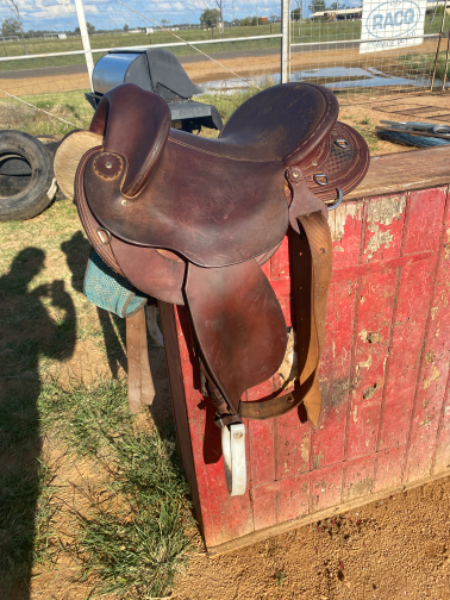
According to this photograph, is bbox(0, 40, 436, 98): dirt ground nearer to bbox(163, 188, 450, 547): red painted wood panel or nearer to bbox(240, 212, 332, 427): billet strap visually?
bbox(163, 188, 450, 547): red painted wood panel

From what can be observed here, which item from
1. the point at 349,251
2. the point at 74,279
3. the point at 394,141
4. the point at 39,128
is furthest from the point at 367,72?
the point at 349,251

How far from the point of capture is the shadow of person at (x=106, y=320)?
8.99ft

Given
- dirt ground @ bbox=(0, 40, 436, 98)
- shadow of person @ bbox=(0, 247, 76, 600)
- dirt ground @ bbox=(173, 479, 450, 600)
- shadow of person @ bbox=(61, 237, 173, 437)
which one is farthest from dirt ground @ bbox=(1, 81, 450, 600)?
dirt ground @ bbox=(0, 40, 436, 98)

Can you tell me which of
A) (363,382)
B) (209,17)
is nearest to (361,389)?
(363,382)

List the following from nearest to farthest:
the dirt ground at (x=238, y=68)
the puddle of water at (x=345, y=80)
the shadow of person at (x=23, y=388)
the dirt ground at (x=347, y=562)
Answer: the dirt ground at (x=347, y=562) → the shadow of person at (x=23, y=388) → the puddle of water at (x=345, y=80) → the dirt ground at (x=238, y=68)

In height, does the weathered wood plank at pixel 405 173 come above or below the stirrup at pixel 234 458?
above

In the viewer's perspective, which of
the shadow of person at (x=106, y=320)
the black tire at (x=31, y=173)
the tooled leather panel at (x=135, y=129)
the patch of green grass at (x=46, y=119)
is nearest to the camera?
the tooled leather panel at (x=135, y=129)

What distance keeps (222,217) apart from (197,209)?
6 centimetres

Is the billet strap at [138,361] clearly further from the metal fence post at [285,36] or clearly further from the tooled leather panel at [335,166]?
the metal fence post at [285,36]

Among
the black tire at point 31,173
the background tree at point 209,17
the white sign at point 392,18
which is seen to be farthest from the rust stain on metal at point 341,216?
the white sign at point 392,18

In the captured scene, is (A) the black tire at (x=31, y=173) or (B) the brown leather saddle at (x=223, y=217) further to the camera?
(A) the black tire at (x=31, y=173)

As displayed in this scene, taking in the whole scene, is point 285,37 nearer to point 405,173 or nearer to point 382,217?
point 405,173

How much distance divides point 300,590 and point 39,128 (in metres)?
7.78

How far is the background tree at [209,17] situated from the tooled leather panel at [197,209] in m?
7.66
